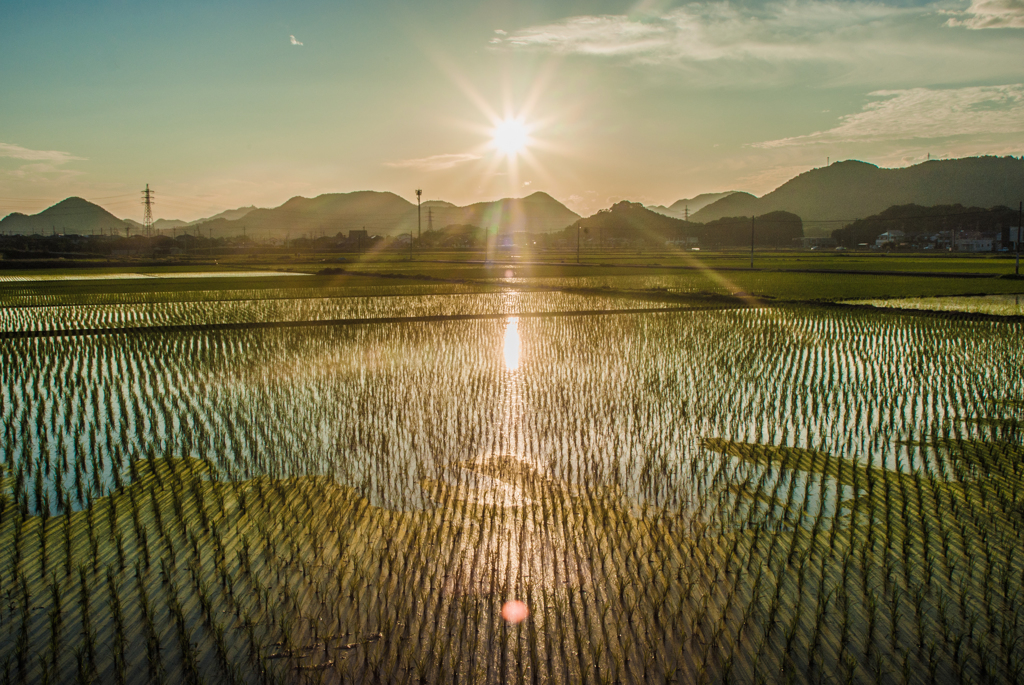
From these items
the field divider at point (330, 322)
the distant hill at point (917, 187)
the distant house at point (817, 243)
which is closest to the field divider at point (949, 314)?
the field divider at point (330, 322)

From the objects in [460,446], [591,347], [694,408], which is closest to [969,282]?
[591,347]

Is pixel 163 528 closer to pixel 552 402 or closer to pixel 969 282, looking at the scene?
pixel 552 402

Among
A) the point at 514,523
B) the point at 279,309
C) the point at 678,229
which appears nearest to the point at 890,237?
the point at 678,229

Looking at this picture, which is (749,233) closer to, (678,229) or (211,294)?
(678,229)

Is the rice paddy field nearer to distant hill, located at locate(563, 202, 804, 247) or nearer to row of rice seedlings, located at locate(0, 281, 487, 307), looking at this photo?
row of rice seedlings, located at locate(0, 281, 487, 307)

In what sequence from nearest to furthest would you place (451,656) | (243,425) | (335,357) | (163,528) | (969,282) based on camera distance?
(451,656) < (163,528) < (243,425) < (335,357) < (969,282)
